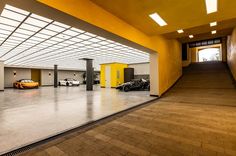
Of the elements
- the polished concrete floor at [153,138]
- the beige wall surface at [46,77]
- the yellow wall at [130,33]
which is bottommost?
the polished concrete floor at [153,138]

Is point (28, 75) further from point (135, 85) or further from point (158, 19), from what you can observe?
point (158, 19)

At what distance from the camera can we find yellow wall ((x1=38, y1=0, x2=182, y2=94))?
128 inches

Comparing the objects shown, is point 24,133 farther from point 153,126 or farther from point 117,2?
point 117,2

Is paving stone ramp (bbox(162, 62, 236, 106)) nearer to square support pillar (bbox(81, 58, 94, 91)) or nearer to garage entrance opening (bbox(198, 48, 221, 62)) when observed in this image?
square support pillar (bbox(81, 58, 94, 91))

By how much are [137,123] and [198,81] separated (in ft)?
25.7

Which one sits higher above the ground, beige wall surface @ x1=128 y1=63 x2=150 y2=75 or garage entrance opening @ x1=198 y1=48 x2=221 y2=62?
garage entrance opening @ x1=198 y1=48 x2=221 y2=62

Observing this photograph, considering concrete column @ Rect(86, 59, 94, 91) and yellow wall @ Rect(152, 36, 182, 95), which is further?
concrete column @ Rect(86, 59, 94, 91)

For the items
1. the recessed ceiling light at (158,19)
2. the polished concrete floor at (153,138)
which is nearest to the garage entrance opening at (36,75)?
the recessed ceiling light at (158,19)

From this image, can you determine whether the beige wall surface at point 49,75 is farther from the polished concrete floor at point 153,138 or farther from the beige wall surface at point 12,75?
the polished concrete floor at point 153,138

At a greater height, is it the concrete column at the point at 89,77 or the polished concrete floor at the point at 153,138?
the concrete column at the point at 89,77

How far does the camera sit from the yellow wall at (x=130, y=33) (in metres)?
3.25

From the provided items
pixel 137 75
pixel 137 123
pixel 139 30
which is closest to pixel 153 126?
pixel 137 123

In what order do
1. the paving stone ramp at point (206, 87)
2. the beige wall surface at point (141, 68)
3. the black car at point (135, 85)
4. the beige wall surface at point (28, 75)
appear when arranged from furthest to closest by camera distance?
the beige wall surface at point (28, 75) < the beige wall surface at point (141, 68) < the black car at point (135, 85) < the paving stone ramp at point (206, 87)

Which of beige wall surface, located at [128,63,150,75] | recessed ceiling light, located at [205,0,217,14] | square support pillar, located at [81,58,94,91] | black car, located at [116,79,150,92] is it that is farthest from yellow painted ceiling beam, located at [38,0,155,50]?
beige wall surface, located at [128,63,150,75]
